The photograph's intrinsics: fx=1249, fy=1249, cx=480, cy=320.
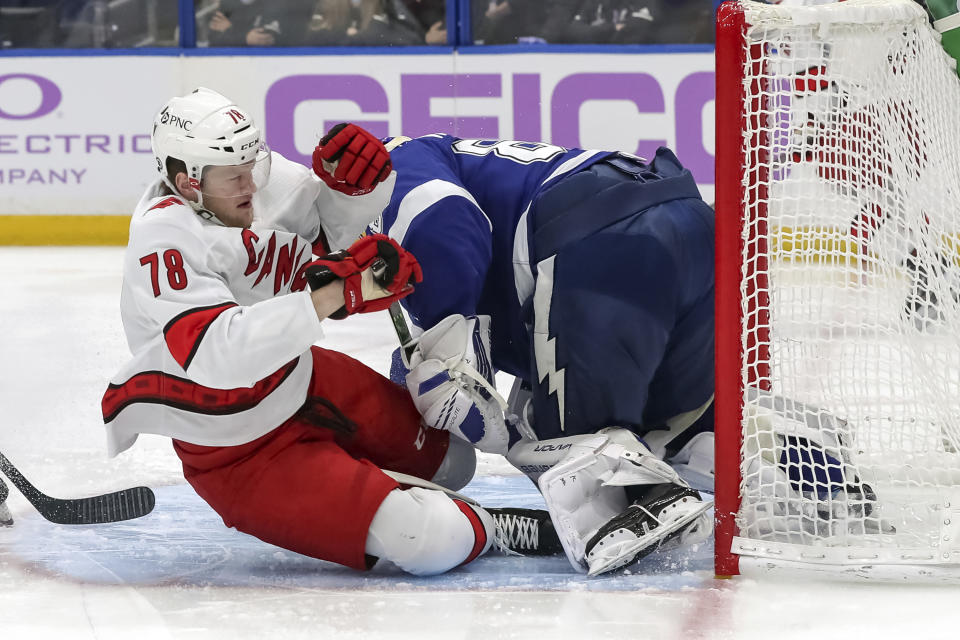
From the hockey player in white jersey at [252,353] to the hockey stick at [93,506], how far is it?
241 mm

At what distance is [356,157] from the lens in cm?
208

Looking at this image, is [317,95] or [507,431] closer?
[507,431]

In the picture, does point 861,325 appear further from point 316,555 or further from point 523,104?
point 523,104

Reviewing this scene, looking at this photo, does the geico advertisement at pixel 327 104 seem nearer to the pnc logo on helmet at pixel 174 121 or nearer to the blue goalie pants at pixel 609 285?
the blue goalie pants at pixel 609 285

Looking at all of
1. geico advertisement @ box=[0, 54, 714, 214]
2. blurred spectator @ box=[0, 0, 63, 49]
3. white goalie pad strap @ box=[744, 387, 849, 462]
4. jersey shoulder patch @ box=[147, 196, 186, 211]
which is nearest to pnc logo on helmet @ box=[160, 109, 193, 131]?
jersey shoulder patch @ box=[147, 196, 186, 211]

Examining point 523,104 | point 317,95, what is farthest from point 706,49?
point 317,95

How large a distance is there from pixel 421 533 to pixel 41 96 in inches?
203

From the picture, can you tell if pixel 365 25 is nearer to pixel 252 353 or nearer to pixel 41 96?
pixel 41 96

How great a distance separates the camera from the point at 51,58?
6434 mm

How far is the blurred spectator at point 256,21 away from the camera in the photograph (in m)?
6.45

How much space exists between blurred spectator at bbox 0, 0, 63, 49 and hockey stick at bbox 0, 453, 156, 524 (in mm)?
4786

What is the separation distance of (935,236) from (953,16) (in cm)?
35

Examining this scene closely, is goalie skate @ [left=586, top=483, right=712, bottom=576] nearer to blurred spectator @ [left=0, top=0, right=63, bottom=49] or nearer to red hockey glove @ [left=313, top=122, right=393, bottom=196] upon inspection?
red hockey glove @ [left=313, top=122, right=393, bottom=196]

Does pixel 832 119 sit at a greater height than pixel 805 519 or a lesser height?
greater
